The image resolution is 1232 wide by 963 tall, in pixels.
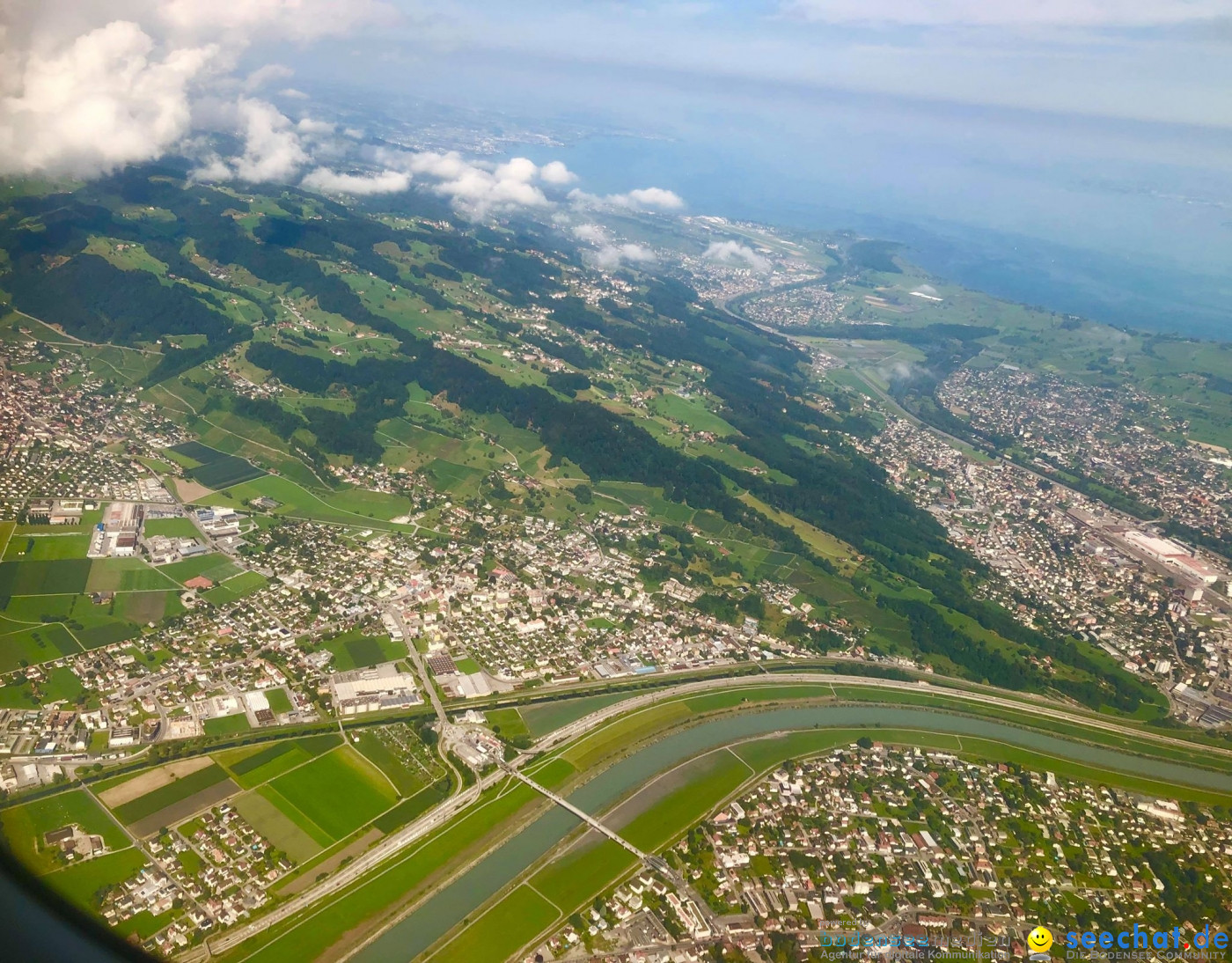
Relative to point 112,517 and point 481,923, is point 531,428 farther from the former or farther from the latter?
point 481,923

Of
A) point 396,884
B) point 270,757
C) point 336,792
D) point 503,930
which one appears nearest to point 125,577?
point 270,757

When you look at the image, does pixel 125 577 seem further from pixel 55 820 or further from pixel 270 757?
pixel 55 820

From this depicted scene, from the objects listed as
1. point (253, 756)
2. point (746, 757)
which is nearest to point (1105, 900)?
point (746, 757)

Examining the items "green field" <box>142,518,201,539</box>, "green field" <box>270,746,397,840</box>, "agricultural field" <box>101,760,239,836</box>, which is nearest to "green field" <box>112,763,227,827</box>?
"agricultural field" <box>101,760,239,836</box>

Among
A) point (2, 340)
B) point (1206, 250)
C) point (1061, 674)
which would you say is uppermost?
point (1206, 250)

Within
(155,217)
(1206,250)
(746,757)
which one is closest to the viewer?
(746,757)
